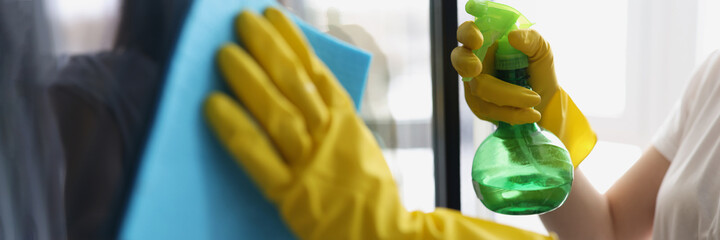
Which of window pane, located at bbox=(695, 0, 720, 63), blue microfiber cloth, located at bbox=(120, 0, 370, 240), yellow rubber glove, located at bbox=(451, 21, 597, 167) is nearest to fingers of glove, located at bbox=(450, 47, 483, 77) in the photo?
yellow rubber glove, located at bbox=(451, 21, 597, 167)

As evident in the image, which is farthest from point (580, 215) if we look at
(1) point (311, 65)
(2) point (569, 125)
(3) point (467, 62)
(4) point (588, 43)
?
(4) point (588, 43)

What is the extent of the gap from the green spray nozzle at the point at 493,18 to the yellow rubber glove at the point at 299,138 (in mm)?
282

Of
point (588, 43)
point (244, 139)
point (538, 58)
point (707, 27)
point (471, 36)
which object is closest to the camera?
point (244, 139)

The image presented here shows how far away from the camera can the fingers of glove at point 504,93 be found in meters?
0.71

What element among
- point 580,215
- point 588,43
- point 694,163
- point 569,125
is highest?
point 569,125

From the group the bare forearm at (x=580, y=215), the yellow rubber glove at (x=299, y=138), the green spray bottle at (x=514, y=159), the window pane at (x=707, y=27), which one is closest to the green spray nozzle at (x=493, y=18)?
the green spray bottle at (x=514, y=159)

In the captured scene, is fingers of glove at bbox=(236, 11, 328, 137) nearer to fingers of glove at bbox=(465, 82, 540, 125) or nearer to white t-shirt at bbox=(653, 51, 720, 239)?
fingers of glove at bbox=(465, 82, 540, 125)

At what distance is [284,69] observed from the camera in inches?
17.5

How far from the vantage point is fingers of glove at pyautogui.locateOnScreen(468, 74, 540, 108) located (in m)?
0.71

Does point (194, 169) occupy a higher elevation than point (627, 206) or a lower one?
higher

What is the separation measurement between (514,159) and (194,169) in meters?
0.43

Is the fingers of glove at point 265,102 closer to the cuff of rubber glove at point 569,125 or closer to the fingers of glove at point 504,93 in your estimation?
the fingers of glove at point 504,93

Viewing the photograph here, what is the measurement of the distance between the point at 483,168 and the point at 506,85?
0.11 meters

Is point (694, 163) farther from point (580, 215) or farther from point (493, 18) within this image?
point (493, 18)
